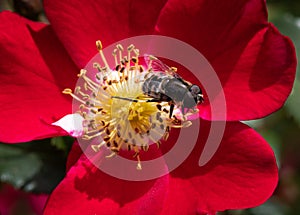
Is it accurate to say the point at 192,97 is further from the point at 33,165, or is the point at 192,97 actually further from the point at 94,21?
the point at 33,165

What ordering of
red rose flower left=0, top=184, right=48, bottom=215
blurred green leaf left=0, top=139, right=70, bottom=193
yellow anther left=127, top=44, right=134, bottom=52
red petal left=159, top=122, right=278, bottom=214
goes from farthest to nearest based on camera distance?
red rose flower left=0, top=184, right=48, bottom=215, blurred green leaf left=0, top=139, right=70, bottom=193, yellow anther left=127, top=44, right=134, bottom=52, red petal left=159, top=122, right=278, bottom=214

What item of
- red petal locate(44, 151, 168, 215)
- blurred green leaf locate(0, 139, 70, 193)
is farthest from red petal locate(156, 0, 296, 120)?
blurred green leaf locate(0, 139, 70, 193)

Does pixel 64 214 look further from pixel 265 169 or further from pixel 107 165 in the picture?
pixel 265 169

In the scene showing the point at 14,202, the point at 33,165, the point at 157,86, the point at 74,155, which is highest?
the point at 157,86

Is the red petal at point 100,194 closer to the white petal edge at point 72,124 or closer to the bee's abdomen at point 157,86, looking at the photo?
the white petal edge at point 72,124

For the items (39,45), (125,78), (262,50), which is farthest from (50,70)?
(262,50)

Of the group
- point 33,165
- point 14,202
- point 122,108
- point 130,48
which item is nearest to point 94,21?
point 130,48

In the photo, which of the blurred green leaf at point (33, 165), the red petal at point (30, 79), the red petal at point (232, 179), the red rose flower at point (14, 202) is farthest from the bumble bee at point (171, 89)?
the red rose flower at point (14, 202)

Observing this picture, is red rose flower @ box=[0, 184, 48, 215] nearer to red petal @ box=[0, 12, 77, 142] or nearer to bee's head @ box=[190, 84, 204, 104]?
red petal @ box=[0, 12, 77, 142]
